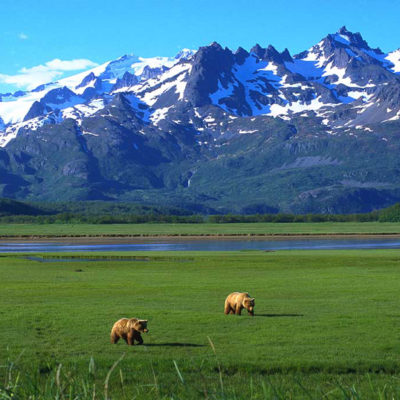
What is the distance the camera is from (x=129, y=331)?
990 inches

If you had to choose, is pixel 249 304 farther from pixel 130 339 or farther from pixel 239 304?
pixel 130 339

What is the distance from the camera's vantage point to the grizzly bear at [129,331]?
81.4ft

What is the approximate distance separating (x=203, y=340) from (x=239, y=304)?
6.65 m

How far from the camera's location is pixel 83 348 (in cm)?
2462

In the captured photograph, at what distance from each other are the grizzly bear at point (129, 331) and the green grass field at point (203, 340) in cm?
51

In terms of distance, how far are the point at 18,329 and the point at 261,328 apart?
1004 cm

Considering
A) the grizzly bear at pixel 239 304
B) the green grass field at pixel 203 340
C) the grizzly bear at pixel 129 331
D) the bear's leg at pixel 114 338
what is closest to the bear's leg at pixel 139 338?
the grizzly bear at pixel 129 331

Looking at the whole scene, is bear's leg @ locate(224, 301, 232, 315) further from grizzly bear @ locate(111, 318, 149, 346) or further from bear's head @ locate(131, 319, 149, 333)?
bear's head @ locate(131, 319, 149, 333)

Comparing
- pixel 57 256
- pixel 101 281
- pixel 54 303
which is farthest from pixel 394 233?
pixel 54 303

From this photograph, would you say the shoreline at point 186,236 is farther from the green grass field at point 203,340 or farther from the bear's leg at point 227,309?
the bear's leg at point 227,309

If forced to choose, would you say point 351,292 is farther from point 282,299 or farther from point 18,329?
point 18,329

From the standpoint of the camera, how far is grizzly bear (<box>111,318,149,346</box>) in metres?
24.8

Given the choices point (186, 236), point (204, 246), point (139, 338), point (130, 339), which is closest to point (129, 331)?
point (130, 339)

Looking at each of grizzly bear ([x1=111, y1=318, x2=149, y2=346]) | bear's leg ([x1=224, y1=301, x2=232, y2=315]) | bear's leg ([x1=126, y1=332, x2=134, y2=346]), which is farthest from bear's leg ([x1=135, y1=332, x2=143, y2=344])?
bear's leg ([x1=224, y1=301, x2=232, y2=315])
